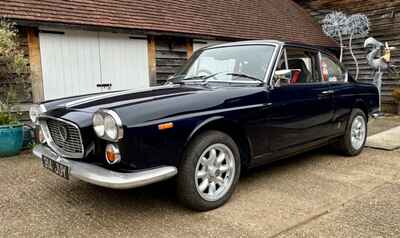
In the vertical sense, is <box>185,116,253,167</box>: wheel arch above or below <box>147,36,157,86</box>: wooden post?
below

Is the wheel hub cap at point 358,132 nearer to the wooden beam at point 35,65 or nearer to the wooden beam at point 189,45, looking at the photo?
the wooden beam at point 189,45

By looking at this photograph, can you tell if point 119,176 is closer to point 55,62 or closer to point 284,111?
point 284,111

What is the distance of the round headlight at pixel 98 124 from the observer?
8.17ft

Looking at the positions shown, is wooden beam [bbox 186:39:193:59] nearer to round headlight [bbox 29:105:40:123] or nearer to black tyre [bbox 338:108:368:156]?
black tyre [bbox 338:108:368:156]

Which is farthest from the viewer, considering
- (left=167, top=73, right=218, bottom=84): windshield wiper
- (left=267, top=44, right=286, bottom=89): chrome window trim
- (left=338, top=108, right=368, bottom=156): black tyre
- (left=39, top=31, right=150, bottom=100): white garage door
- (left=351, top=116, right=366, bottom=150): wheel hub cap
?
(left=39, top=31, right=150, bottom=100): white garage door

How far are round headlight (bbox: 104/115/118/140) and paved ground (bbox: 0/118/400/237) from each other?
80 cm

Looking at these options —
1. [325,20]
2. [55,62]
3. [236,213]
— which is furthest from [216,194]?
[325,20]

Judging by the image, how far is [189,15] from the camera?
914 cm

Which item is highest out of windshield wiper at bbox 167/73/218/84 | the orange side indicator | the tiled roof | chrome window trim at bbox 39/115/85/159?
the tiled roof

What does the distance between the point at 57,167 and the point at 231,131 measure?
1636mm

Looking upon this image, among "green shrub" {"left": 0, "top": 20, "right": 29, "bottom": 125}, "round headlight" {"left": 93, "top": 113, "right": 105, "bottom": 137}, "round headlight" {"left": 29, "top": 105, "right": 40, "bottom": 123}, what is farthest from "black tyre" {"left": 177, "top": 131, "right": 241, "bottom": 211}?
"green shrub" {"left": 0, "top": 20, "right": 29, "bottom": 125}

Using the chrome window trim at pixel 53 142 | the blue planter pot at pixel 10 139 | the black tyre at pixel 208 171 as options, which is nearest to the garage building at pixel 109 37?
the blue planter pot at pixel 10 139

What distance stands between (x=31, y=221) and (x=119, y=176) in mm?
1081

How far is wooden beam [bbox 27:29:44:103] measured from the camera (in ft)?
20.8
